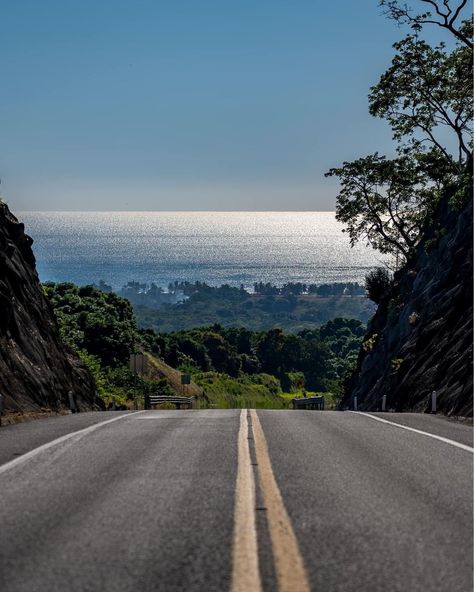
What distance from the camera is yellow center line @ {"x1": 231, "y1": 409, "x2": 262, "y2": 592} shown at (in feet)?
19.0

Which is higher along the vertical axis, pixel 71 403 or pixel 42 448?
pixel 42 448

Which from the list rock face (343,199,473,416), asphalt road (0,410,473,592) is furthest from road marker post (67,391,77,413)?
asphalt road (0,410,473,592)

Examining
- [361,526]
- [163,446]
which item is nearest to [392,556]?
[361,526]

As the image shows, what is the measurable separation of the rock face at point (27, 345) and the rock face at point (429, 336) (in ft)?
38.8

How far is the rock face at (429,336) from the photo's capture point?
26.2m

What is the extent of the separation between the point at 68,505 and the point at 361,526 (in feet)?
9.51

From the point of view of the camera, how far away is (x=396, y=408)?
105 ft

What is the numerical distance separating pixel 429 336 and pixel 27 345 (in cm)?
1486

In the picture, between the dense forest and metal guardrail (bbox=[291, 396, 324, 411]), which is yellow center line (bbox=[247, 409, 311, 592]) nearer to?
metal guardrail (bbox=[291, 396, 324, 411])

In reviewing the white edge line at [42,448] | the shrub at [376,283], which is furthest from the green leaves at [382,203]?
the white edge line at [42,448]

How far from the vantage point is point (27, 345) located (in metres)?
29.0

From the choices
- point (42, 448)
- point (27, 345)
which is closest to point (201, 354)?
point (27, 345)

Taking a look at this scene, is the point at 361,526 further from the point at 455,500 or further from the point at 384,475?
the point at 384,475

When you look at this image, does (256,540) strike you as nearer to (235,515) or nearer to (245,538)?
(245,538)
